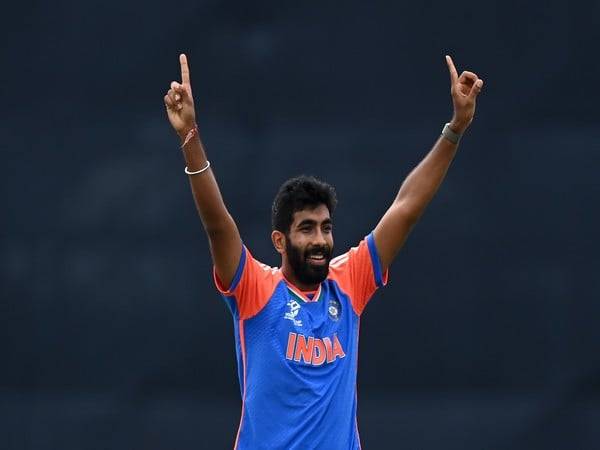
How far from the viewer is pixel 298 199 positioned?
4.84 m

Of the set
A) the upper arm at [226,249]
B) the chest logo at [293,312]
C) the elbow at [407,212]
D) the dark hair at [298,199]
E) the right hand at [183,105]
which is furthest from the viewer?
the elbow at [407,212]

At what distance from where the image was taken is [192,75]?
6652mm

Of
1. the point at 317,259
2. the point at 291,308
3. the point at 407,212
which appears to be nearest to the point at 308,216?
the point at 317,259

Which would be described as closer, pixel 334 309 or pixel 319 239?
pixel 319 239

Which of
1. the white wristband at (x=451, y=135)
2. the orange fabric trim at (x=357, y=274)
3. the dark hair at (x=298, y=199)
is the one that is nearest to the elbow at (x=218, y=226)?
the dark hair at (x=298, y=199)

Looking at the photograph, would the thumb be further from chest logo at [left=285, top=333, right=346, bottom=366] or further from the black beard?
chest logo at [left=285, top=333, right=346, bottom=366]

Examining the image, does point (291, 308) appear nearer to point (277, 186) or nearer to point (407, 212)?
point (407, 212)

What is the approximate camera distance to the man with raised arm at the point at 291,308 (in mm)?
4578

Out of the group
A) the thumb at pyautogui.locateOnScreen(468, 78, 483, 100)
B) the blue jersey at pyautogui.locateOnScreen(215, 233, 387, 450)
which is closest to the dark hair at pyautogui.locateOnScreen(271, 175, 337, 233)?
the blue jersey at pyautogui.locateOnScreen(215, 233, 387, 450)

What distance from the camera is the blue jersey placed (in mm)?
4621

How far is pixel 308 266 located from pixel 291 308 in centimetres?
18

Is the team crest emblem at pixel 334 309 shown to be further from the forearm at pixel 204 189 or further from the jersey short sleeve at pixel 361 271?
the forearm at pixel 204 189

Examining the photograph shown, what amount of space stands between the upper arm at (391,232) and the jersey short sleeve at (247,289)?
55cm

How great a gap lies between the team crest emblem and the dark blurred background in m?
1.70
